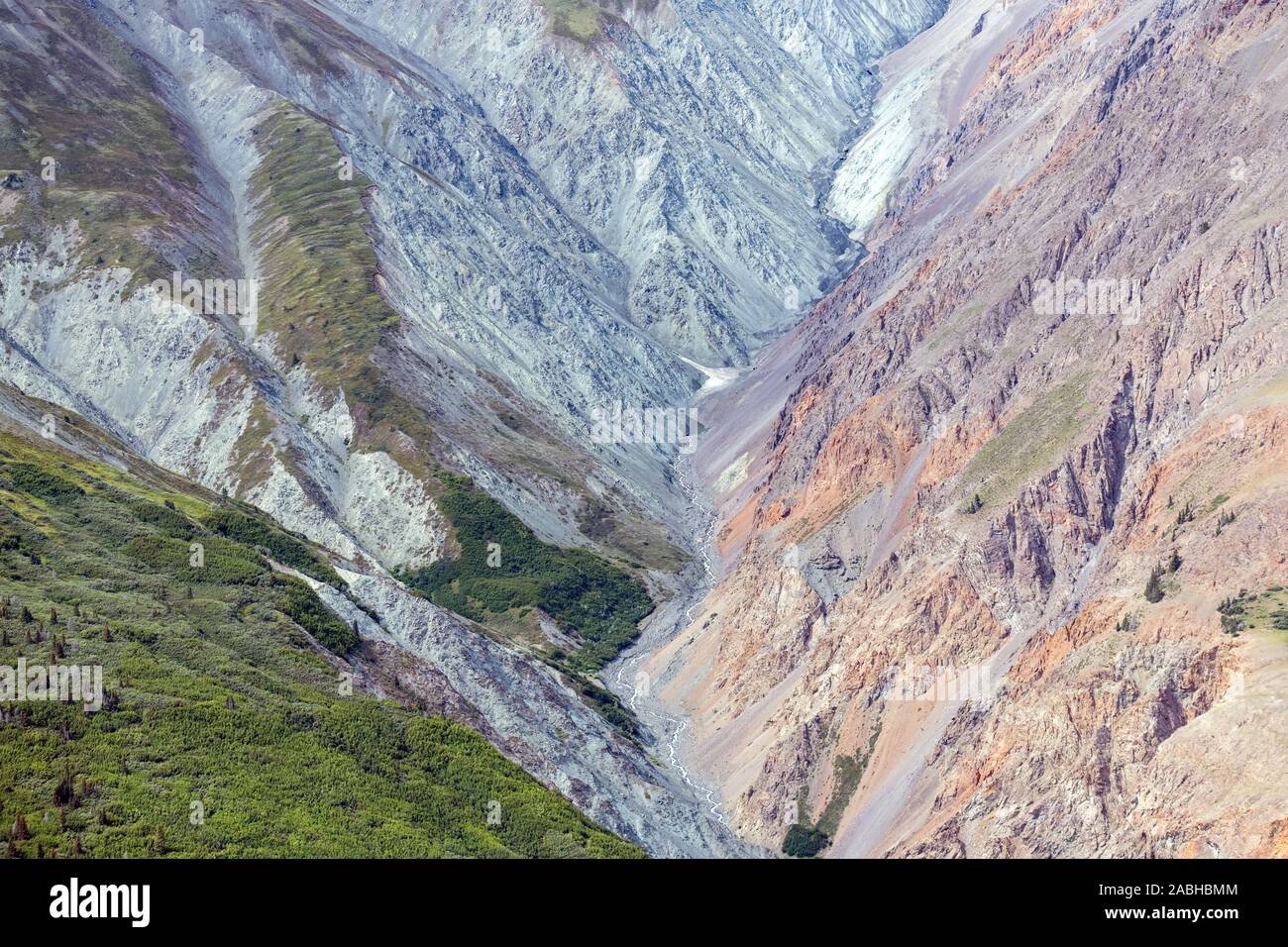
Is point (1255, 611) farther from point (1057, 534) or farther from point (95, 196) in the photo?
point (95, 196)

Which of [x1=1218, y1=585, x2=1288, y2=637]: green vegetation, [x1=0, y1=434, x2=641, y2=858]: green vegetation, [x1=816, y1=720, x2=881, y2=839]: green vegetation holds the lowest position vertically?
[x1=1218, y1=585, x2=1288, y2=637]: green vegetation

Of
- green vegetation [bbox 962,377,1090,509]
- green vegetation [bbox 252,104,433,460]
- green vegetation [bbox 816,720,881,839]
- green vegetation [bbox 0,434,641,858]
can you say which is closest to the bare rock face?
green vegetation [bbox 816,720,881,839]

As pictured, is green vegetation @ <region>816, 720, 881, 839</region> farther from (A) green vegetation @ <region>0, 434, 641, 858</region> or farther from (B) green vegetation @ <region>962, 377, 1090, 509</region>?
(A) green vegetation @ <region>0, 434, 641, 858</region>

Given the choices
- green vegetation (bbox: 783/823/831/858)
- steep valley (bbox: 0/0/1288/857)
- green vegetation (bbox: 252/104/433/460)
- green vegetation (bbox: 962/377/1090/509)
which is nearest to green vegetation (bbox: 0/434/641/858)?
steep valley (bbox: 0/0/1288/857)

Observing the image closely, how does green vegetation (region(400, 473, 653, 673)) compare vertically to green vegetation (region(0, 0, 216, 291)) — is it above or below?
below

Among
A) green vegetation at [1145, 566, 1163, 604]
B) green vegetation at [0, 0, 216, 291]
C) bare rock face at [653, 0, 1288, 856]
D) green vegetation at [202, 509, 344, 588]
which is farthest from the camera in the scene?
green vegetation at [0, 0, 216, 291]

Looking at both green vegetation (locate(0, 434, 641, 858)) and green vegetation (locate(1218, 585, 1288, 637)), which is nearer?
green vegetation (locate(0, 434, 641, 858))

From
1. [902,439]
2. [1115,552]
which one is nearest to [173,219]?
[902,439]

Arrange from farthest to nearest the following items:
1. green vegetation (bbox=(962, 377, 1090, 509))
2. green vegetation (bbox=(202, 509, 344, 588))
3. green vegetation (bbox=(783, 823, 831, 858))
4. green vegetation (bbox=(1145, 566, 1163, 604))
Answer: green vegetation (bbox=(962, 377, 1090, 509)) → green vegetation (bbox=(783, 823, 831, 858)) → green vegetation (bbox=(202, 509, 344, 588)) → green vegetation (bbox=(1145, 566, 1163, 604))
